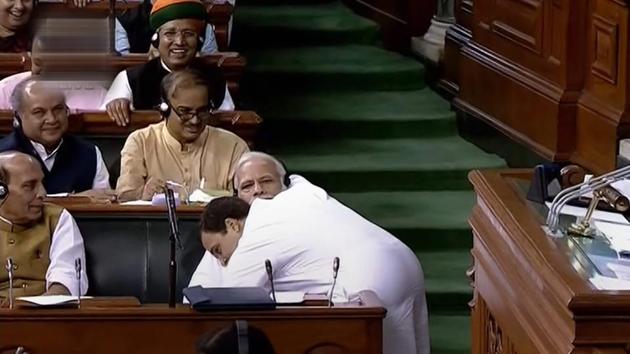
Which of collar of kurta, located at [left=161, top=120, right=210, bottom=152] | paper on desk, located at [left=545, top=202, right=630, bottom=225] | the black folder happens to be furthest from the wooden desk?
collar of kurta, located at [left=161, top=120, right=210, bottom=152]

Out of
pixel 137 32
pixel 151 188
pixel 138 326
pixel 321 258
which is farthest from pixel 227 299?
pixel 137 32

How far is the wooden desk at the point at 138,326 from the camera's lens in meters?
4.43

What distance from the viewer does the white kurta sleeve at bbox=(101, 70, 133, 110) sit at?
274 inches

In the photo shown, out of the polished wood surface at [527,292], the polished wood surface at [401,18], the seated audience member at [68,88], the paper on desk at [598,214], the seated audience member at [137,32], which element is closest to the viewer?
the polished wood surface at [527,292]

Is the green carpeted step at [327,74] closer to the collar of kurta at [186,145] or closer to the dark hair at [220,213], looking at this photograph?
the collar of kurta at [186,145]

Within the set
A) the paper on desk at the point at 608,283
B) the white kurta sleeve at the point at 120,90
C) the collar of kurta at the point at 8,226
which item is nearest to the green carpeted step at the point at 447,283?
the white kurta sleeve at the point at 120,90

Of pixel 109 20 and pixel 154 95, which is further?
pixel 109 20

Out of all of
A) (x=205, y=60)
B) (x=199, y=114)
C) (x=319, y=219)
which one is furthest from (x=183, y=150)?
(x=319, y=219)

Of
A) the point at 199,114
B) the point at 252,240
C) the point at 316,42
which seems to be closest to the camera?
the point at 252,240

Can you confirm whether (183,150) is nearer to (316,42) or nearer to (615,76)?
(615,76)

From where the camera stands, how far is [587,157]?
681cm

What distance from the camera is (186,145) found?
6.54m

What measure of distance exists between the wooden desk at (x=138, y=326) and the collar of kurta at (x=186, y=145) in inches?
82.7

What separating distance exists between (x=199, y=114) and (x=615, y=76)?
5.59 feet
